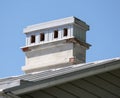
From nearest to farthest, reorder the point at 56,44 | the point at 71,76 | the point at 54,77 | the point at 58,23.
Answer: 1. the point at 54,77
2. the point at 71,76
3. the point at 56,44
4. the point at 58,23

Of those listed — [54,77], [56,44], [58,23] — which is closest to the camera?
[54,77]

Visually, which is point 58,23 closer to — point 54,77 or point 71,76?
point 71,76

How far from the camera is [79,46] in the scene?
20.8m

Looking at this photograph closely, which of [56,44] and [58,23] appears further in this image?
[58,23]

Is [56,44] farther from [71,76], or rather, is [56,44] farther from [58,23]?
[71,76]

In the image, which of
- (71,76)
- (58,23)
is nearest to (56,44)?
(58,23)

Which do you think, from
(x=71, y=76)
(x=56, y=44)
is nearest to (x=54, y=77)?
(x=71, y=76)

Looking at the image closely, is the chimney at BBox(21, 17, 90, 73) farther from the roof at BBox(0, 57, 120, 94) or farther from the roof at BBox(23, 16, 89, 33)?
the roof at BBox(0, 57, 120, 94)

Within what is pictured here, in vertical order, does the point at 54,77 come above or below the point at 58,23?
below

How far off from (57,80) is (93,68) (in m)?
0.67

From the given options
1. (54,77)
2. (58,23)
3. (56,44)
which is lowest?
(54,77)

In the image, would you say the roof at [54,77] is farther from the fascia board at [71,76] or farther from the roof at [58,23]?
the roof at [58,23]

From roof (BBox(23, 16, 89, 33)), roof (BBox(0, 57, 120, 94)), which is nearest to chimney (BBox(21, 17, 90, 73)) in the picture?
roof (BBox(23, 16, 89, 33))

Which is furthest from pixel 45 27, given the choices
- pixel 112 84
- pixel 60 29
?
pixel 112 84
